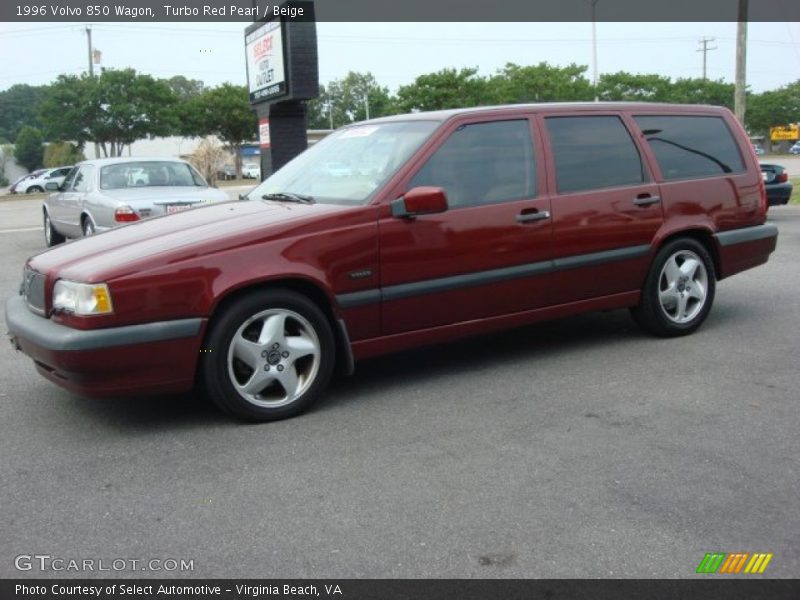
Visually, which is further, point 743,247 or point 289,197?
point 743,247

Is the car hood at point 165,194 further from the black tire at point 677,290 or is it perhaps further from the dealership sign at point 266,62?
the black tire at point 677,290

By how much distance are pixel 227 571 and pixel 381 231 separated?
2.29 meters

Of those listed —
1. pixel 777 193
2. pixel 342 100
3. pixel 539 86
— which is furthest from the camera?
pixel 342 100

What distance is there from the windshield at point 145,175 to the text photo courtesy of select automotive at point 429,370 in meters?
5.43

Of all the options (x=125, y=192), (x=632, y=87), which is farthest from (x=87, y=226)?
(x=632, y=87)

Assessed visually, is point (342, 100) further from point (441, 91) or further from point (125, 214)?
point (125, 214)

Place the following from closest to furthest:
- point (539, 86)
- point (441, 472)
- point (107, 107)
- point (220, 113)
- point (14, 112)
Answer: point (441, 472) < point (539, 86) < point (107, 107) < point (220, 113) < point (14, 112)

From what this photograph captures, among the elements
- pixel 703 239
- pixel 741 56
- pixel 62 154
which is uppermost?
pixel 741 56

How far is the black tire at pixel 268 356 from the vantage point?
14.2 feet

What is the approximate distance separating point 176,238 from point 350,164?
4.36 ft

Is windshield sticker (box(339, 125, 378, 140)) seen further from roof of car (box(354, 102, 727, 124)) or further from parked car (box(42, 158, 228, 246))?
parked car (box(42, 158, 228, 246))

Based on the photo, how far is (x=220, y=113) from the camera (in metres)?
56.2

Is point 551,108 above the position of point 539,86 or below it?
below

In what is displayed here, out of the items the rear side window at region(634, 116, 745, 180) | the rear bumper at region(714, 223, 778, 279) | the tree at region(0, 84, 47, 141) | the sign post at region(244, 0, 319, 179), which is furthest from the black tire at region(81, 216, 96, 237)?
the tree at region(0, 84, 47, 141)
